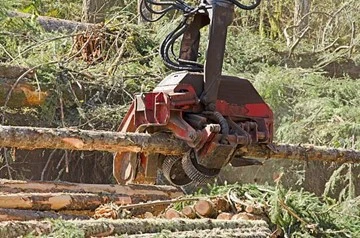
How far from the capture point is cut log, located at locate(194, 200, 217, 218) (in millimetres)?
3605

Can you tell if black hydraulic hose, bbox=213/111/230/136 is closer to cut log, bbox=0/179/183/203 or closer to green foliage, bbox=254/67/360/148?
cut log, bbox=0/179/183/203

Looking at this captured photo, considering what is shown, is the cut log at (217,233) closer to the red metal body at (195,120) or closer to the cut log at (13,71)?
the red metal body at (195,120)

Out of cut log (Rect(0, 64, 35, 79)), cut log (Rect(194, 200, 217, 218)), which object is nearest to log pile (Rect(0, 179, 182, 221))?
cut log (Rect(194, 200, 217, 218))

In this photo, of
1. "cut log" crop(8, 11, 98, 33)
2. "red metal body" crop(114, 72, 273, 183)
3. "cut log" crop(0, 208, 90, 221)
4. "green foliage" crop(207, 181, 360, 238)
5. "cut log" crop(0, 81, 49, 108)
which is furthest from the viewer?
"cut log" crop(8, 11, 98, 33)

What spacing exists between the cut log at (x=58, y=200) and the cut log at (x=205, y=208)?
0.40 m

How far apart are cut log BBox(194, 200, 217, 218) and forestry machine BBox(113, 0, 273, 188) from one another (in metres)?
0.25

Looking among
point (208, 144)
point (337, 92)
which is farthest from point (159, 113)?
point (337, 92)

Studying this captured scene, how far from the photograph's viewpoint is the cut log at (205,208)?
11.8ft

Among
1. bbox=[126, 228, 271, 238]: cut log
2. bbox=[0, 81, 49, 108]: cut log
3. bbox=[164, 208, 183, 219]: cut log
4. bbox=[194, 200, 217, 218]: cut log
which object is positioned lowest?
bbox=[164, 208, 183, 219]: cut log

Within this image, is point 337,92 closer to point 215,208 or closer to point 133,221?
point 215,208

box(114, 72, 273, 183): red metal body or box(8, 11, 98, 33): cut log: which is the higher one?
box(8, 11, 98, 33): cut log

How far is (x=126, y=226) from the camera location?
2758mm

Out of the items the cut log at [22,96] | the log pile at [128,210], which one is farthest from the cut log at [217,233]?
the cut log at [22,96]

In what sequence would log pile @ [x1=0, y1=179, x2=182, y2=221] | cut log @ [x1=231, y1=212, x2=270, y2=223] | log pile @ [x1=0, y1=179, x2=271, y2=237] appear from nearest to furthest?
log pile @ [x1=0, y1=179, x2=271, y2=237] < log pile @ [x1=0, y1=179, x2=182, y2=221] < cut log @ [x1=231, y1=212, x2=270, y2=223]
